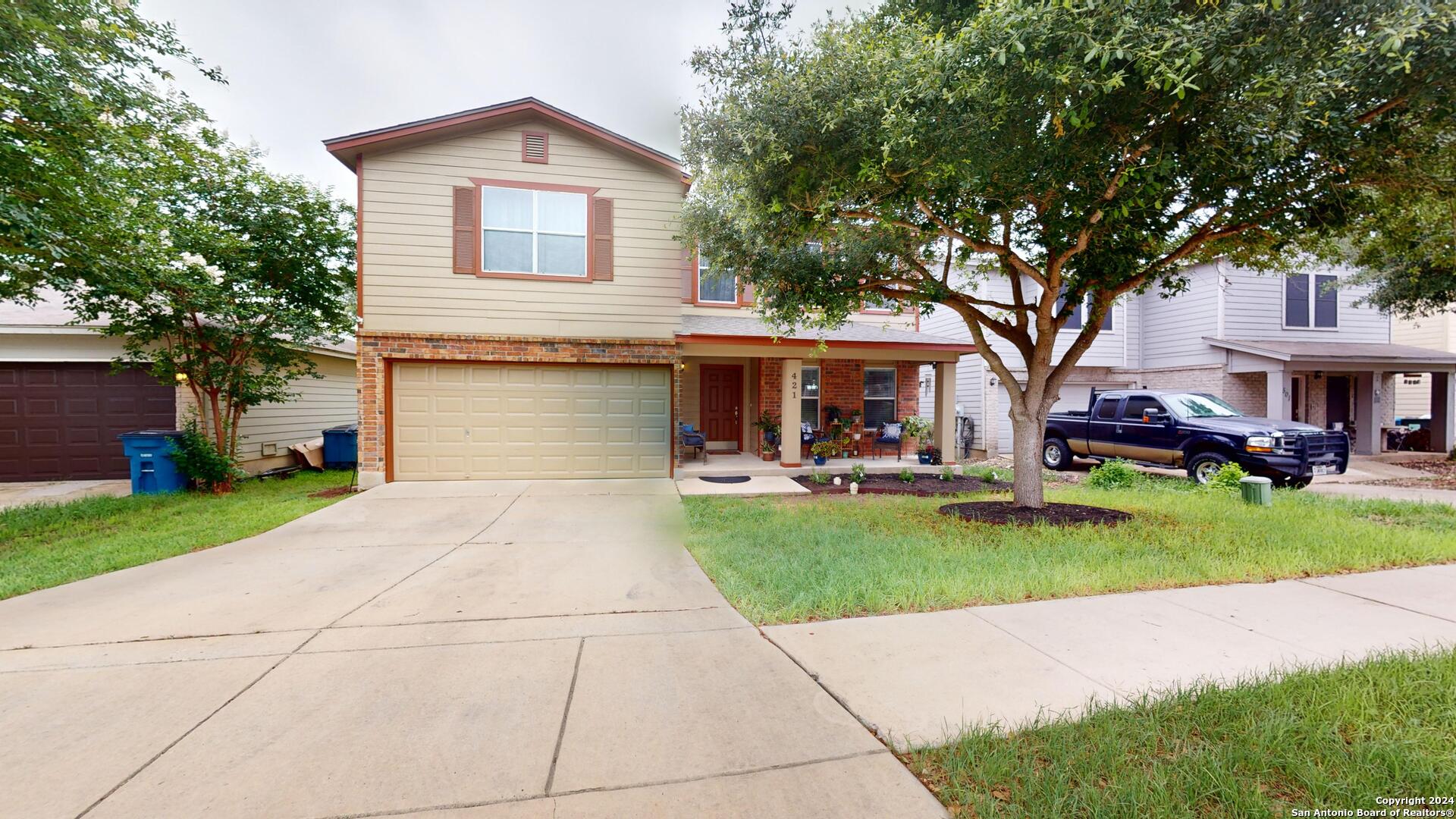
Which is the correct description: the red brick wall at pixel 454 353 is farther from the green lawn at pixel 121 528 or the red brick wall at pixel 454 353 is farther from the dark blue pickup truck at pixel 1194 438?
the dark blue pickup truck at pixel 1194 438

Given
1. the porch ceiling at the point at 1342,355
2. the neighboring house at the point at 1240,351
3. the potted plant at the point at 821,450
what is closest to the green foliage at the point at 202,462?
the potted plant at the point at 821,450

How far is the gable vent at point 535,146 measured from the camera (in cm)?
1048

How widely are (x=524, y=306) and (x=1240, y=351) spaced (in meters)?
17.7

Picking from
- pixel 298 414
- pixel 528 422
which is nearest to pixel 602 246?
pixel 528 422

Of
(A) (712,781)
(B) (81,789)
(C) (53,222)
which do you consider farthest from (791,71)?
(C) (53,222)

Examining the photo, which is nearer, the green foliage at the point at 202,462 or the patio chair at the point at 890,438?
the green foliage at the point at 202,462

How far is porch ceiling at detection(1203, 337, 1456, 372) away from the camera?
539 inches

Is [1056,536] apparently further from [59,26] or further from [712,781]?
[59,26]

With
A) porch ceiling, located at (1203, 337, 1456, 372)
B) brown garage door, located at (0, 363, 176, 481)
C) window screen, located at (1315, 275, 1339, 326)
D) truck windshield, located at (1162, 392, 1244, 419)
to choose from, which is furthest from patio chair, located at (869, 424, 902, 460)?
brown garage door, located at (0, 363, 176, 481)

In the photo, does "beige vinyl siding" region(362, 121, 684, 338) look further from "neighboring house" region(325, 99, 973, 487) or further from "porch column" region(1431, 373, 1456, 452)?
"porch column" region(1431, 373, 1456, 452)

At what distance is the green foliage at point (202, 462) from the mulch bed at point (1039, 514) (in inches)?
478

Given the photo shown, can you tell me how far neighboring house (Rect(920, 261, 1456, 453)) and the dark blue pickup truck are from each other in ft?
8.55

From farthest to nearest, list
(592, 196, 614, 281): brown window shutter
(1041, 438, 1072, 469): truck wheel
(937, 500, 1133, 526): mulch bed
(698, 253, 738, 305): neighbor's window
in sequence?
(1041, 438, 1072, 469): truck wheel
(698, 253, 738, 305): neighbor's window
(592, 196, 614, 281): brown window shutter
(937, 500, 1133, 526): mulch bed

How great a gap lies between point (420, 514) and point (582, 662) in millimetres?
5631
